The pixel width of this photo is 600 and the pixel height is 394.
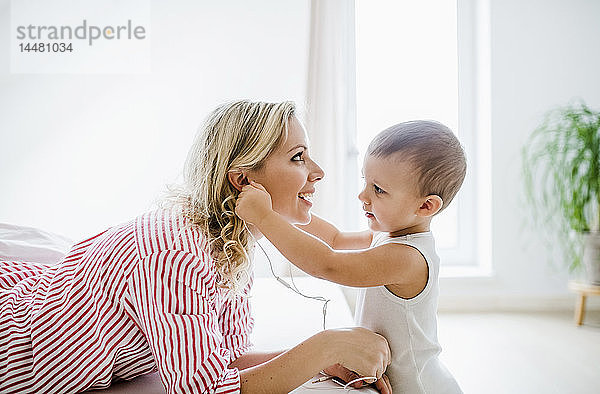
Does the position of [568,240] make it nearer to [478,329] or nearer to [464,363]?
[478,329]

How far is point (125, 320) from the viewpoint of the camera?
1276 millimetres

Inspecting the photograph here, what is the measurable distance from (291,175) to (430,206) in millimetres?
323

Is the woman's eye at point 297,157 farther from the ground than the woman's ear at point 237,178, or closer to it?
farther from the ground

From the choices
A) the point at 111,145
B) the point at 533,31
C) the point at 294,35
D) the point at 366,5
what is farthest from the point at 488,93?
the point at 111,145

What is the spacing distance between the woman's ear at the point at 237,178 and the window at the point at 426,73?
244cm

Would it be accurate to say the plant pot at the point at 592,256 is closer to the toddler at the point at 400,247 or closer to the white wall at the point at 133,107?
the white wall at the point at 133,107

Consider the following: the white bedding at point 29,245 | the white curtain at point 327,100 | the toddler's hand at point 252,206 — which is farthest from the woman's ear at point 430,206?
the white curtain at point 327,100

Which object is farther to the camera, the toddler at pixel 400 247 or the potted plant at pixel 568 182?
the potted plant at pixel 568 182

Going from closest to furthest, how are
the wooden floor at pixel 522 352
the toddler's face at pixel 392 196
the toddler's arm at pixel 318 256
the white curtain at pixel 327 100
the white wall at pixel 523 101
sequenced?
1. the toddler's arm at pixel 318 256
2. the toddler's face at pixel 392 196
3. the wooden floor at pixel 522 352
4. the white curtain at pixel 327 100
5. the white wall at pixel 523 101

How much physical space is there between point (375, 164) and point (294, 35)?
2.18 meters

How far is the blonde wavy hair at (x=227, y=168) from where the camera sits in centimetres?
135

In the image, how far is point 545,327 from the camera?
3273 millimetres

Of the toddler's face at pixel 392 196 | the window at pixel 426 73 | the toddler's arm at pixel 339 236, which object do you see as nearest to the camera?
the toddler's face at pixel 392 196
